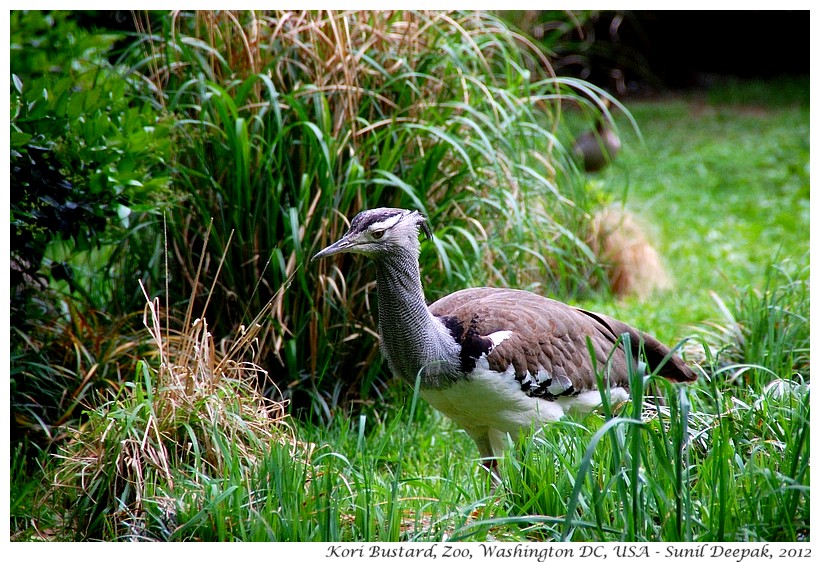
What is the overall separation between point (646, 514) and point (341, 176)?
2069 mm

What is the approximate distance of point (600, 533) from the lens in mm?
2381

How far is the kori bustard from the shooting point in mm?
2973

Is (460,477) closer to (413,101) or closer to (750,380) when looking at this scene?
(750,380)

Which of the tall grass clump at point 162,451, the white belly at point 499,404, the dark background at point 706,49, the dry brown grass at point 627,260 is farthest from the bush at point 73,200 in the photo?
the dark background at point 706,49

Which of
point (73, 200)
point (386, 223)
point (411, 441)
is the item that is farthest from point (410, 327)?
point (73, 200)

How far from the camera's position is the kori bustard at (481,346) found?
2.97 meters

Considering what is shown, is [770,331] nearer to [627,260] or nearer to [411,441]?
[411,441]

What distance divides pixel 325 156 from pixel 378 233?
Result: 89 cm

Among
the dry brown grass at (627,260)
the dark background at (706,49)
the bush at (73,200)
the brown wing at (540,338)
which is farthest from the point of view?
the dark background at (706,49)

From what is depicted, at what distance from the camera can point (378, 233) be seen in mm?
2879

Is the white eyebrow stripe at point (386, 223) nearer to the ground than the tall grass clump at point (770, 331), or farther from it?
farther from it

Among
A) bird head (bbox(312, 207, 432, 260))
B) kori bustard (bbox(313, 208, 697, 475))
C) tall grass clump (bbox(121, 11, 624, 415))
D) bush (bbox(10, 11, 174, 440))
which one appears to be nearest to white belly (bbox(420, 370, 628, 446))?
kori bustard (bbox(313, 208, 697, 475))

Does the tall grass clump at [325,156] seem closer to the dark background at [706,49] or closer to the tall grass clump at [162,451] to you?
the tall grass clump at [162,451]

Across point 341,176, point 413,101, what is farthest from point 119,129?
point 413,101
